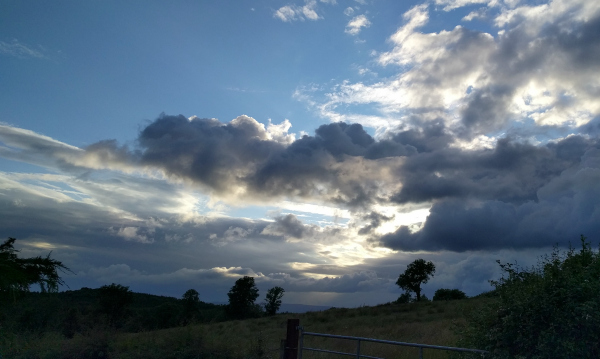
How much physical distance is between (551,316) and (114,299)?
5785 cm

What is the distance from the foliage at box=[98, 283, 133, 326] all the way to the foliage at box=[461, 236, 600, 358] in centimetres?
5475

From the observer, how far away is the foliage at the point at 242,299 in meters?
68.1

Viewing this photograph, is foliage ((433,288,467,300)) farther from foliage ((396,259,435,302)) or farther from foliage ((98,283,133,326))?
foliage ((98,283,133,326))

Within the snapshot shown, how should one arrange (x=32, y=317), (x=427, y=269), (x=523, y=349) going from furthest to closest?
(x=427, y=269) < (x=32, y=317) < (x=523, y=349)

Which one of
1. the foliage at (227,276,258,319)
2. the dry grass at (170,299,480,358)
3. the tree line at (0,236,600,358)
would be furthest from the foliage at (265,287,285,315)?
the tree line at (0,236,600,358)

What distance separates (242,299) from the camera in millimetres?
69562

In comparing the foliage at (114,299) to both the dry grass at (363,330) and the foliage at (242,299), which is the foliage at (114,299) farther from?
the dry grass at (363,330)

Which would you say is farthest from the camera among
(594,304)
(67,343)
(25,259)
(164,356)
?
(67,343)

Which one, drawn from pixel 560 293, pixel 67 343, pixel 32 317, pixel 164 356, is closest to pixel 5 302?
pixel 164 356

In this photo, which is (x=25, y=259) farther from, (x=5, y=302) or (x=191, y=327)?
(x=191, y=327)

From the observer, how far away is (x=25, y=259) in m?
10.0

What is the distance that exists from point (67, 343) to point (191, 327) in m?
4.10

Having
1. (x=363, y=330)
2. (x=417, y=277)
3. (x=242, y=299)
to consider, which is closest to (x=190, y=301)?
(x=242, y=299)

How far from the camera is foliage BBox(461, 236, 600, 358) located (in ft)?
23.1
